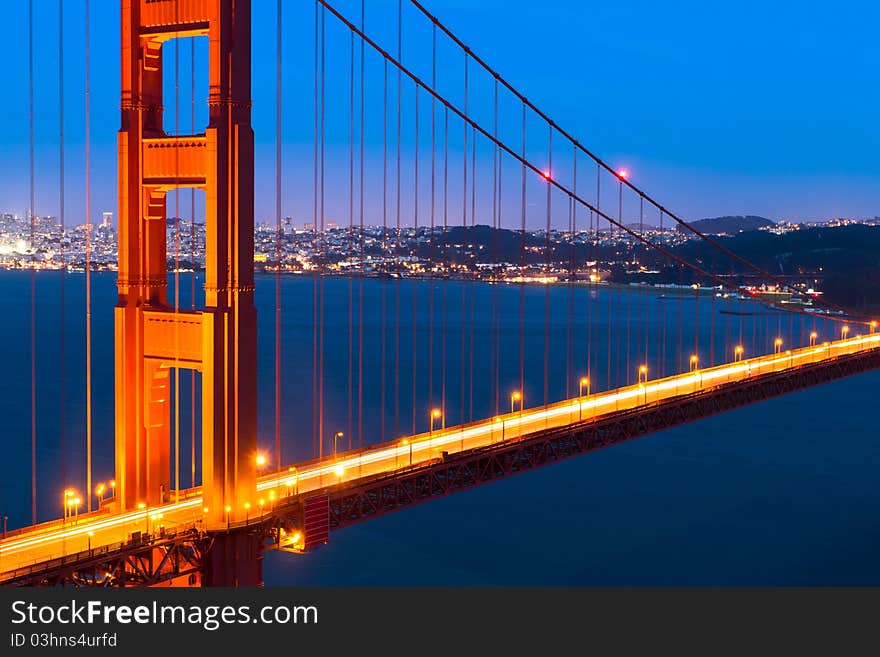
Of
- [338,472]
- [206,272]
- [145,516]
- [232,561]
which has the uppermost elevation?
[206,272]

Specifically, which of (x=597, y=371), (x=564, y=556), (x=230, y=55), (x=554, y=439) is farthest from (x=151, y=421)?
(x=597, y=371)

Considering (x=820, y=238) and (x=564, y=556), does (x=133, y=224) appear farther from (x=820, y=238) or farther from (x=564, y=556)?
(x=820, y=238)

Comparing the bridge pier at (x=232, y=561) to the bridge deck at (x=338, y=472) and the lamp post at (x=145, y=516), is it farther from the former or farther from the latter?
the lamp post at (x=145, y=516)

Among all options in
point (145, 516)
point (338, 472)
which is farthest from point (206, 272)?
point (338, 472)

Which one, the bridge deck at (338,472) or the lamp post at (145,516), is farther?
the lamp post at (145,516)

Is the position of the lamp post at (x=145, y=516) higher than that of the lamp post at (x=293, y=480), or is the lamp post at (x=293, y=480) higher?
the lamp post at (x=293, y=480)

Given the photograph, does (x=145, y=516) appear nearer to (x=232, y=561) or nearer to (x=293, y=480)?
(x=232, y=561)

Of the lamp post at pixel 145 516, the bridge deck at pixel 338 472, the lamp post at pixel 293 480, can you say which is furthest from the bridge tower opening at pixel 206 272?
the lamp post at pixel 293 480
